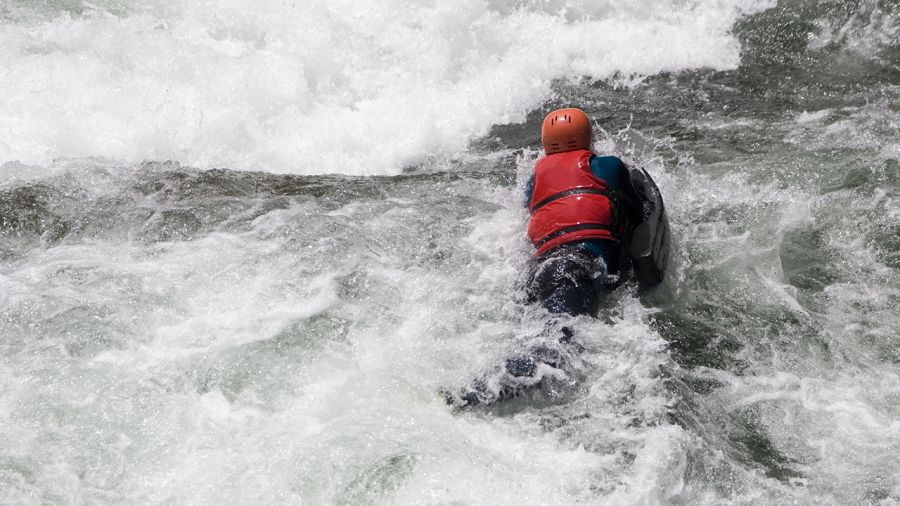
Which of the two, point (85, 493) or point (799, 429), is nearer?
point (85, 493)

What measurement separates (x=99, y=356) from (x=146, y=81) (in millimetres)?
4805

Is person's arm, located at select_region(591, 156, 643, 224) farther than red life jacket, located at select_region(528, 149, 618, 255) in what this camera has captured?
Yes

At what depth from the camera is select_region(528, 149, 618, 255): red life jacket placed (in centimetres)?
511

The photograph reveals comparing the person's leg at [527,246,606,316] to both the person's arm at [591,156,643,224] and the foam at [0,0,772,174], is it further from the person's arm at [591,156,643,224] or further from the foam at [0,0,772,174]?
the foam at [0,0,772,174]

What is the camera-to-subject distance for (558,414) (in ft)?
13.3

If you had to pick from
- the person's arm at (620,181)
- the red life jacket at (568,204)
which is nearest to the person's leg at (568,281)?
the red life jacket at (568,204)

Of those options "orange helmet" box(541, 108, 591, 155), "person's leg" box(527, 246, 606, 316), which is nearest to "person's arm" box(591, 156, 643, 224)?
"orange helmet" box(541, 108, 591, 155)

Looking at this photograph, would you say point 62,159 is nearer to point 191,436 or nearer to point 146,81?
point 146,81

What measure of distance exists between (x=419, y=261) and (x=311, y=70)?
168 inches

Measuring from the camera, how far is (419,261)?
5.31 m

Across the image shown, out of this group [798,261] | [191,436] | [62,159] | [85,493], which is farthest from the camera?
[62,159]

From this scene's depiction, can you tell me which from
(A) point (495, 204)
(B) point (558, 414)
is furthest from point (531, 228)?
(B) point (558, 414)

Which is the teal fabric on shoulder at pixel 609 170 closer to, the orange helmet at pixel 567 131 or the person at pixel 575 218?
the person at pixel 575 218

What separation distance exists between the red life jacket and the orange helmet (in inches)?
2.6
